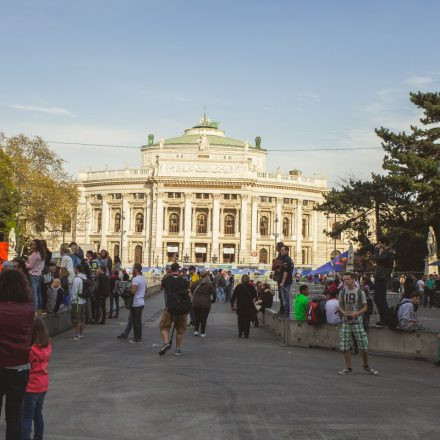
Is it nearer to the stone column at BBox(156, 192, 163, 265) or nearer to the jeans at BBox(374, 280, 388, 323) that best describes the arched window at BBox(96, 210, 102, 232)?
the stone column at BBox(156, 192, 163, 265)

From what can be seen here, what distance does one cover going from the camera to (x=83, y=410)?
927cm

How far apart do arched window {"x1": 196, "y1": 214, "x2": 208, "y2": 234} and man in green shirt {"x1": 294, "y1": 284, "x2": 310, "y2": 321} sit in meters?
91.7

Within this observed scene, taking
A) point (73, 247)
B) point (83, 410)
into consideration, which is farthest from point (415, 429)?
point (73, 247)

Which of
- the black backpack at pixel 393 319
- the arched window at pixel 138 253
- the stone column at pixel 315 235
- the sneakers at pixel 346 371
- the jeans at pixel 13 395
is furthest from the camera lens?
the stone column at pixel 315 235

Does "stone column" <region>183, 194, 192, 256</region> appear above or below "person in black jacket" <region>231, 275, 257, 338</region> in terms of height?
above

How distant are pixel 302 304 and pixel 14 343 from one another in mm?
13493

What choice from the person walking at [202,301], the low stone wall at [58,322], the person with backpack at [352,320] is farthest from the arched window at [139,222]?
the person with backpack at [352,320]

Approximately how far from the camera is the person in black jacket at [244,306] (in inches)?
808

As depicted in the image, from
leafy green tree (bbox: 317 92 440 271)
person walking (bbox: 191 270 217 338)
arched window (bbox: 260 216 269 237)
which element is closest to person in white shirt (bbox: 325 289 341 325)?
person walking (bbox: 191 270 217 338)

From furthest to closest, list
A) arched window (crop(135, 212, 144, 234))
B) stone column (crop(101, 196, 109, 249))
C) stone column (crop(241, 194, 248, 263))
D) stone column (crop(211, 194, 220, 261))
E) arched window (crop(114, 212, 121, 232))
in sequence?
1. arched window (crop(114, 212, 121, 232))
2. stone column (crop(101, 196, 109, 249))
3. arched window (crop(135, 212, 144, 234))
4. stone column (crop(211, 194, 220, 261))
5. stone column (crop(241, 194, 248, 263))

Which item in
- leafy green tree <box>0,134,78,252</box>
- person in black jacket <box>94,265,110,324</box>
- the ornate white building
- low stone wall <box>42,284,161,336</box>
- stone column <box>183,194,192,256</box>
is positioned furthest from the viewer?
stone column <box>183,194,192,256</box>

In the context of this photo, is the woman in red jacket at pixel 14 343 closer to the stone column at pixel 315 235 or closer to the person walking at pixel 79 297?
the person walking at pixel 79 297

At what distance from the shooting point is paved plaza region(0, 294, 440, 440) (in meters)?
8.36

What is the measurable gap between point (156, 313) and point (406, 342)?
609 inches
